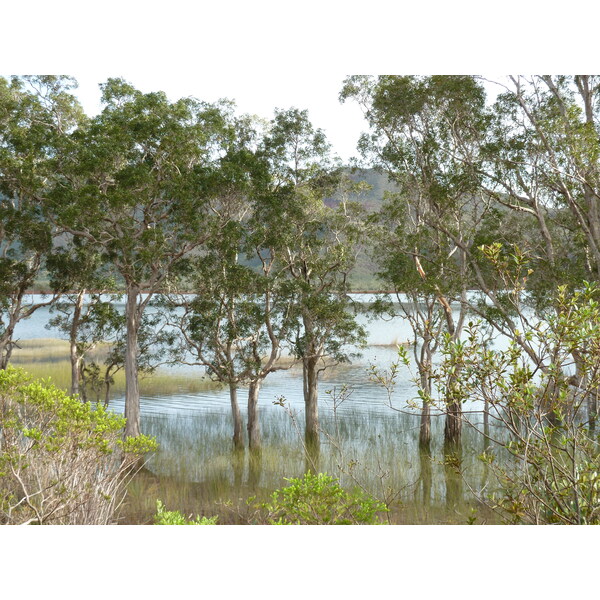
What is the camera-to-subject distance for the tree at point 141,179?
21.0 ft

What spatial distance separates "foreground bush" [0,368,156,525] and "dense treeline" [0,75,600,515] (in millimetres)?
3183

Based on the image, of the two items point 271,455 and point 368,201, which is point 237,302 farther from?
point 368,201

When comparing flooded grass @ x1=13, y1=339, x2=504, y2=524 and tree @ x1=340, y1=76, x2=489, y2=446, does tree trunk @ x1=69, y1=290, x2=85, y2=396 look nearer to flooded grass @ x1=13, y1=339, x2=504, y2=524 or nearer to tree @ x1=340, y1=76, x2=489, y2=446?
flooded grass @ x1=13, y1=339, x2=504, y2=524

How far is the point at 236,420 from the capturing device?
718 cm

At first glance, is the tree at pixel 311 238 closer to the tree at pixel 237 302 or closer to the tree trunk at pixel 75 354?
the tree at pixel 237 302

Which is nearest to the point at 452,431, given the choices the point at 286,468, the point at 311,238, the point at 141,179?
the point at 286,468

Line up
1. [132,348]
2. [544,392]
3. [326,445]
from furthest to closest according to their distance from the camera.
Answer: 1. [132,348]
2. [326,445]
3. [544,392]

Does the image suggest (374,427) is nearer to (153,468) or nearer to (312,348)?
(312,348)

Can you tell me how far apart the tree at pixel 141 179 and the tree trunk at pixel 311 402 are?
6.15 feet

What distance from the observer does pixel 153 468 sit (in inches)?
234

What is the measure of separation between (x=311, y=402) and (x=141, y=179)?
3109mm
